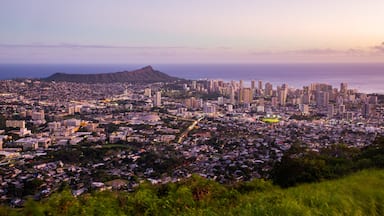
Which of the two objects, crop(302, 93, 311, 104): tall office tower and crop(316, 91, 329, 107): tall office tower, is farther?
crop(302, 93, 311, 104): tall office tower

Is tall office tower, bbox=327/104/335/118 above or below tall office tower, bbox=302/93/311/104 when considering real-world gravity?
below

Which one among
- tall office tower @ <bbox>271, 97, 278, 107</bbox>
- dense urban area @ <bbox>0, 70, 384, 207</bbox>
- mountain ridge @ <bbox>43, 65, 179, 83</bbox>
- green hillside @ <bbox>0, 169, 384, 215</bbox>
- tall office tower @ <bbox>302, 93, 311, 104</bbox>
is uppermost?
mountain ridge @ <bbox>43, 65, 179, 83</bbox>

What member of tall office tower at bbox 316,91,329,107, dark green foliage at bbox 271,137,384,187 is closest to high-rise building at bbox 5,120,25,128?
dark green foliage at bbox 271,137,384,187

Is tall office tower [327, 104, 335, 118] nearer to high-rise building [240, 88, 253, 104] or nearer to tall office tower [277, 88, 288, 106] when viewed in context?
tall office tower [277, 88, 288, 106]

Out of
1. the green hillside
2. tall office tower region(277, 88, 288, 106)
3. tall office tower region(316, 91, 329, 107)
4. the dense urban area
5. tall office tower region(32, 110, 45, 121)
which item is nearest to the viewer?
the green hillside

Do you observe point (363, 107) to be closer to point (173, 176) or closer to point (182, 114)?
point (182, 114)

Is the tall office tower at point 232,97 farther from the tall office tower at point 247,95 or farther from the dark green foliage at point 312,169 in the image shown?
the dark green foliage at point 312,169
